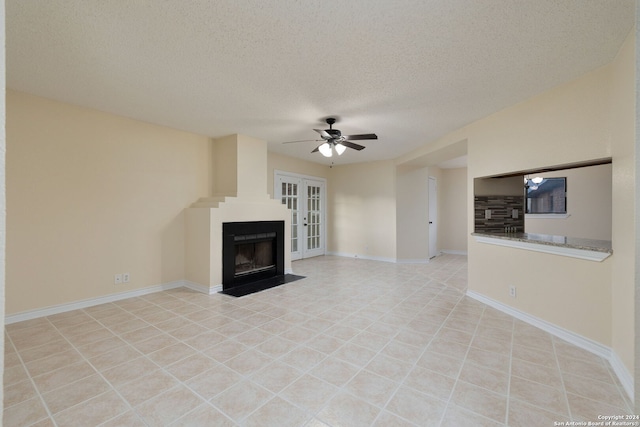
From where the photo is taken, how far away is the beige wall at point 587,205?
5.34m

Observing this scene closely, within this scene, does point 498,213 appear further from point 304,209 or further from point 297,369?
point 304,209

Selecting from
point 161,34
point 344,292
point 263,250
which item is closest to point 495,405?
point 344,292

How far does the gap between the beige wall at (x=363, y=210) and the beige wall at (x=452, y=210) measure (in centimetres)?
209

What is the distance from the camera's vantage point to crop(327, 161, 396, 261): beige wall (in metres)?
6.50

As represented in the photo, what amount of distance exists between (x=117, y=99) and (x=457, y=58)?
3555 millimetres

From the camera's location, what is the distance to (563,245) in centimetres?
262

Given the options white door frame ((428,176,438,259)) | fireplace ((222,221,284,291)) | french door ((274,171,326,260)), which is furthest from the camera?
white door frame ((428,176,438,259))

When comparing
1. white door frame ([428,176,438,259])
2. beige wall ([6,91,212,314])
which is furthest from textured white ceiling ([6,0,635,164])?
white door frame ([428,176,438,259])

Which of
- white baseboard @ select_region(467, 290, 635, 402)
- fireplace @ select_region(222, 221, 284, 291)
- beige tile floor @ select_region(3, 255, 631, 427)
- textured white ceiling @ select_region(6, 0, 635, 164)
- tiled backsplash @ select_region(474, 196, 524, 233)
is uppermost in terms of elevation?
textured white ceiling @ select_region(6, 0, 635, 164)

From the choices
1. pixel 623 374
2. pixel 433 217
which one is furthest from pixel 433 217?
pixel 623 374

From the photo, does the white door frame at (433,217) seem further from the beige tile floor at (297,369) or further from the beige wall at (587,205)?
the beige tile floor at (297,369)

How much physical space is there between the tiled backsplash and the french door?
12.8 ft

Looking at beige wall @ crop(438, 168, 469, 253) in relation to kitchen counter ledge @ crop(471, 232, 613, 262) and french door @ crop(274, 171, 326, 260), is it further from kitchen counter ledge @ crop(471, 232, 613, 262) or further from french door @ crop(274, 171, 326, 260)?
kitchen counter ledge @ crop(471, 232, 613, 262)

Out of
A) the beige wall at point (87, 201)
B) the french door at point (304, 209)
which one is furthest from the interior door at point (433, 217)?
the beige wall at point (87, 201)
